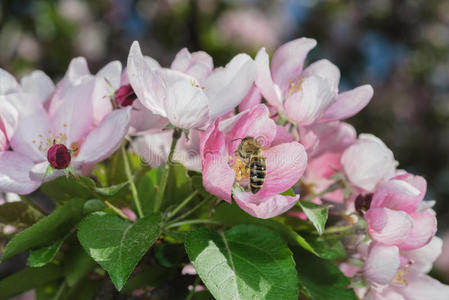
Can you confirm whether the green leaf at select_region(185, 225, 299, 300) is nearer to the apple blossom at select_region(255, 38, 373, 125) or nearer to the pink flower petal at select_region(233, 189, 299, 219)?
the pink flower petal at select_region(233, 189, 299, 219)

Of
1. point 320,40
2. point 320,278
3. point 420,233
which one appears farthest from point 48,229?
point 320,40

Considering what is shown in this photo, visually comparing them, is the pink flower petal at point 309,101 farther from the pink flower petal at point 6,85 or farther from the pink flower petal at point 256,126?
the pink flower petal at point 6,85

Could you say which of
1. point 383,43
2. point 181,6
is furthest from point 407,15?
point 181,6

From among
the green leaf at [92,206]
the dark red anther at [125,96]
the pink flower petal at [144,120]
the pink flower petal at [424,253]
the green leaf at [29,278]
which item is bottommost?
the pink flower petal at [424,253]

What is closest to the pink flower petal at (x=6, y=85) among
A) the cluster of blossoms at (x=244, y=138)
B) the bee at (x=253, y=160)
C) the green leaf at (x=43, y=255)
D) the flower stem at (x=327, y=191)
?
the cluster of blossoms at (x=244, y=138)

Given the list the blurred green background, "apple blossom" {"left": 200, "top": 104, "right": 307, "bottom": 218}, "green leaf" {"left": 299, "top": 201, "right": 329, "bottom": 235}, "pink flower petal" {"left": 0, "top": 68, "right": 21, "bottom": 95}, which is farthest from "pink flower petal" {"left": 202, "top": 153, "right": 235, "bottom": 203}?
the blurred green background

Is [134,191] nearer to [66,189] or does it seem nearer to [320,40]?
[66,189]

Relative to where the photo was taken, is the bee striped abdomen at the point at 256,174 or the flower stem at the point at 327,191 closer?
the bee striped abdomen at the point at 256,174
